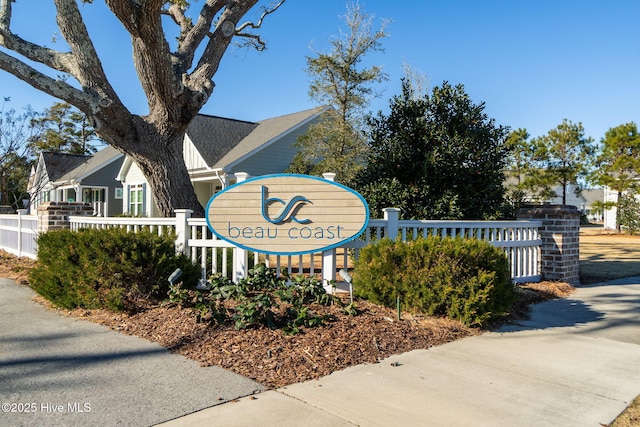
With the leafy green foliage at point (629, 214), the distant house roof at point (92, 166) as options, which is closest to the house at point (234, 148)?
the distant house roof at point (92, 166)

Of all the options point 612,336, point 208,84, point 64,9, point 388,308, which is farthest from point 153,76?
point 612,336

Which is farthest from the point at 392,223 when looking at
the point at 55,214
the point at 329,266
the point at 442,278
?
the point at 55,214

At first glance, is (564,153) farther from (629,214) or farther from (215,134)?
(215,134)

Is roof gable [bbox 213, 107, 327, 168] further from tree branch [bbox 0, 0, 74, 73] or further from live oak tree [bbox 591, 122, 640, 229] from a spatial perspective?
live oak tree [bbox 591, 122, 640, 229]

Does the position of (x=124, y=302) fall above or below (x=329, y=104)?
below

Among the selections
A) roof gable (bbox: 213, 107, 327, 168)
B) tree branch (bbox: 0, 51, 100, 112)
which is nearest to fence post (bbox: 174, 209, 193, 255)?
tree branch (bbox: 0, 51, 100, 112)

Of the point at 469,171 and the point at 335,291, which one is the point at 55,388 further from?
the point at 469,171

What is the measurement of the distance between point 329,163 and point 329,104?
1.99 m

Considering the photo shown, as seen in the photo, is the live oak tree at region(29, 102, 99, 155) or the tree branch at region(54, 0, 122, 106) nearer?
the tree branch at region(54, 0, 122, 106)

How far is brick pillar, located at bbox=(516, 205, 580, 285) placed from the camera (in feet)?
28.7

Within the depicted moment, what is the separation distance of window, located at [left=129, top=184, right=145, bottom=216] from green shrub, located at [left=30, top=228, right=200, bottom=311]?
17543 mm

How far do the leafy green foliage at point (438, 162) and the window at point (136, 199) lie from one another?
56.1 feet

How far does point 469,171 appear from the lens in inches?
356

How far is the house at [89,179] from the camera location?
94.2 feet
